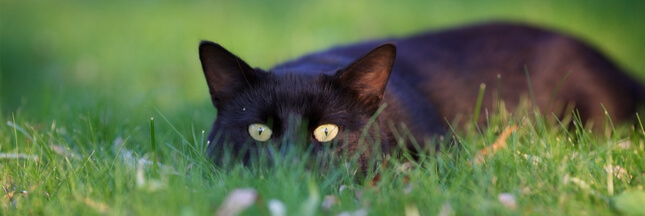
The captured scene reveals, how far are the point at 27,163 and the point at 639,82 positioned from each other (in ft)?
10.8

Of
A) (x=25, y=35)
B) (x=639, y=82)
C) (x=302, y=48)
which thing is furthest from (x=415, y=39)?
(x=25, y=35)

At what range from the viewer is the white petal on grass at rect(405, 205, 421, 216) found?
1687mm

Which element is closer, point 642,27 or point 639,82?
point 639,82

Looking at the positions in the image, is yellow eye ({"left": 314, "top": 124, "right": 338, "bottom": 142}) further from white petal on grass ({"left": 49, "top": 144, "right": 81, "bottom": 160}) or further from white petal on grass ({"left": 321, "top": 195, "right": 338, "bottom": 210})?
white petal on grass ({"left": 49, "top": 144, "right": 81, "bottom": 160})

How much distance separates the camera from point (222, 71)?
2395 millimetres

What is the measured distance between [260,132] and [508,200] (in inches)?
36.8

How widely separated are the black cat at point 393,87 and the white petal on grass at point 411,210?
487 mm

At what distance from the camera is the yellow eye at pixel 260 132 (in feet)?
7.43

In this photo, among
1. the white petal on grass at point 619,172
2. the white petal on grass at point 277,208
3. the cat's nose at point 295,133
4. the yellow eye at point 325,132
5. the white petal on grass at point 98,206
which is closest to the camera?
the white petal on grass at point 277,208

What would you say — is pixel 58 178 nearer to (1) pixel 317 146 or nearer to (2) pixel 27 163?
(2) pixel 27 163

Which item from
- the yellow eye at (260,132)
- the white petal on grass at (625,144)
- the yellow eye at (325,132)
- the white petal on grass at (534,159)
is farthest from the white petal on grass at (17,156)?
the white petal on grass at (625,144)

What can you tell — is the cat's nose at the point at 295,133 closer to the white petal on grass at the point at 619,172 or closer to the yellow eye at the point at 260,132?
the yellow eye at the point at 260,132

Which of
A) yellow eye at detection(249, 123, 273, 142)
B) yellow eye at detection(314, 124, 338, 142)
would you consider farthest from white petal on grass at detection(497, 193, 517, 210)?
yellow eye at detection(249, 123, 273, 142)

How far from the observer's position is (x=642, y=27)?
586 centimetres
